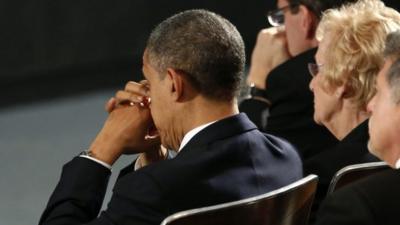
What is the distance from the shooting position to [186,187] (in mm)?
2406

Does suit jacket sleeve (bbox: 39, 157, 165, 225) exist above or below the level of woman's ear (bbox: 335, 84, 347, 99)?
above

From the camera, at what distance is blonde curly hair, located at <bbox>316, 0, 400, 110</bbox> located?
121 inches

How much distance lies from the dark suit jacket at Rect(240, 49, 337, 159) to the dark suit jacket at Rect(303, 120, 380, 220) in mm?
762

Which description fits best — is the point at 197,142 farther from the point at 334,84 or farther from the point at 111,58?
the point at 111,58

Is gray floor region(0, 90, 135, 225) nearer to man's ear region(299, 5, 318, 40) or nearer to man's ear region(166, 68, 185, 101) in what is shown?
man's ear region(299, 5, 318, 40)

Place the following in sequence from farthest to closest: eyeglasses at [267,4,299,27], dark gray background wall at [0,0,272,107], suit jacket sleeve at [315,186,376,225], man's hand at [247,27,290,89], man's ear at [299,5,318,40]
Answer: dark gray background wall at [0,0,272,107], man's hand at [247,27,290,89], eyeglasses at [267,4,299,27], man's ear at [299,5,318,40], suit jacket sleeve at [315,186,376,225]

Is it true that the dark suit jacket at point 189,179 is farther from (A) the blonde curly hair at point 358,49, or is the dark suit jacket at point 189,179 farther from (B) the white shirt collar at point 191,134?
(A) the blonde curly hair at point 358,49

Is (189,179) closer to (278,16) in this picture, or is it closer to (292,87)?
(292,87)

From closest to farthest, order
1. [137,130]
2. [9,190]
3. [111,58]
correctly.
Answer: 1. [137,130]
2. [9,190]
3. [111,58]

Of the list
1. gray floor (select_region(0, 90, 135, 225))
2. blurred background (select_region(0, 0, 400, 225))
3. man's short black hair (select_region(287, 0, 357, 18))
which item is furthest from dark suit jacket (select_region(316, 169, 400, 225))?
blurred background (select_region(0, 0, 400, 225))


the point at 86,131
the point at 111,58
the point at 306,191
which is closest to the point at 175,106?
the point at 306,191

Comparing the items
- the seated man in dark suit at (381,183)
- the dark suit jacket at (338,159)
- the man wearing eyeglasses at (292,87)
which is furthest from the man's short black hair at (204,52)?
the man wearing eyeglasses at (292,87)

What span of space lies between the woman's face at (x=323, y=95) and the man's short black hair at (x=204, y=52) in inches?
28.6

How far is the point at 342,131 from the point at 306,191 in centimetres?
74
